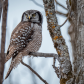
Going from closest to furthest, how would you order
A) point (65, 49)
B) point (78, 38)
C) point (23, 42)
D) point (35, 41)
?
point (65, 49)
point (78, 38)
point (23, 42)
point (35, 41)

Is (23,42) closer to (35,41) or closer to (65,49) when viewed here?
(35,41)

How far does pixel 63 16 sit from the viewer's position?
400 centimetres

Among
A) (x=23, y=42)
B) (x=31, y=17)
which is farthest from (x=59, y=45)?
(x=31, y=17)

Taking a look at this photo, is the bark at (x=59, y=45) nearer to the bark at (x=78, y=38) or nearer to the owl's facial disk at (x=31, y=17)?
the bark at (x=78, y=38)

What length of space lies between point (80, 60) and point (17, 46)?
1.47 meters

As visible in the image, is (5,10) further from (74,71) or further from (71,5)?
(71,5)

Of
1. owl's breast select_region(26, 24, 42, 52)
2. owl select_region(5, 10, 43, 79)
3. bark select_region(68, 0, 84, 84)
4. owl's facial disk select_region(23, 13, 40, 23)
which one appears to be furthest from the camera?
owl's facial disk select_region(23, 13, 40, 23)

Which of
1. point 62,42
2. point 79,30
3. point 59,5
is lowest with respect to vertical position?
point 62,42

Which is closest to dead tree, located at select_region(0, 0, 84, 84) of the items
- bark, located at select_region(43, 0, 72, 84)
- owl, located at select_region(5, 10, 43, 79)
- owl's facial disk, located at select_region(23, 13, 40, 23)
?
bark, located at select_region(43, 0, 72, 84)

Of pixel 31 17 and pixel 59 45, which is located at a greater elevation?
pixel 31 17

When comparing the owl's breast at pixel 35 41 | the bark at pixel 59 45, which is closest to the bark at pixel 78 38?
the bark at pixel 59 45

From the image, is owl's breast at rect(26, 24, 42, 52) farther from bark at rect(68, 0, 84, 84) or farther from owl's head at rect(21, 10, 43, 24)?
bark at rect(68, 0, 84, 84)

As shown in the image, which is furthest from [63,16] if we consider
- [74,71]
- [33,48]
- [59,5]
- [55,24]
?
[74,71]

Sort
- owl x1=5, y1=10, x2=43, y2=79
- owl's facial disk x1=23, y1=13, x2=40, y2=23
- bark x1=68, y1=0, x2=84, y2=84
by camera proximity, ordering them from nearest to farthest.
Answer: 1. bark x1=68, y1=0, x2=84, y2=84
2. owl x1=5, y1=10, x2=43, y2=79
3. owl's facial disk x1=23, y1=13, x2=40, y2=23
